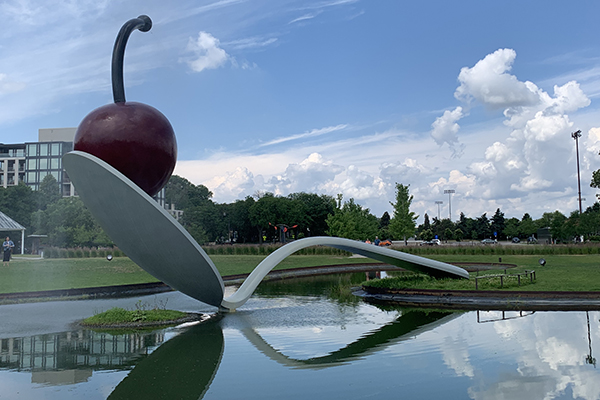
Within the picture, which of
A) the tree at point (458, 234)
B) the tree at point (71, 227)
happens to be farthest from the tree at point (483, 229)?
the tree at point (71, 227)

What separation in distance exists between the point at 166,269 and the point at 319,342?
3557mm

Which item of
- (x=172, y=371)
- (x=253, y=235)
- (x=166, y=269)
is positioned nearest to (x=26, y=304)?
(x=166, y=269)

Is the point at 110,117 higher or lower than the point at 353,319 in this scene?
higher

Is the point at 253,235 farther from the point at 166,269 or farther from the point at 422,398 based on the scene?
the point at 422,398

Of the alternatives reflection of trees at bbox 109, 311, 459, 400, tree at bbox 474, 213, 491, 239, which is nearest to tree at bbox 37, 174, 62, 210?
reflection of trees at bbox 109, 311, 459, 400

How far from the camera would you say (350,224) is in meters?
44.6

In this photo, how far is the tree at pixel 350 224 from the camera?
44.8 metres

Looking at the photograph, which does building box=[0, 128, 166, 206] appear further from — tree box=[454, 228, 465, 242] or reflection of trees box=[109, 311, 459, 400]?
reflection of trees box=[109, 311, 459, 400]

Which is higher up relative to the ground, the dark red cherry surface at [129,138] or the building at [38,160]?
the building at [38,160]

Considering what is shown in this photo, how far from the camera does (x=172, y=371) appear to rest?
7.49 metres

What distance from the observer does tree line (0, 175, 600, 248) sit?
153 feet

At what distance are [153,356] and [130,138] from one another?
3.89 meters

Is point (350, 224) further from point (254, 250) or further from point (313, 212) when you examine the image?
point (313, 212)

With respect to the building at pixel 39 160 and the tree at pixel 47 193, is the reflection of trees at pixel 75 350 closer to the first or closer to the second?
the tree at pixel 47 193
